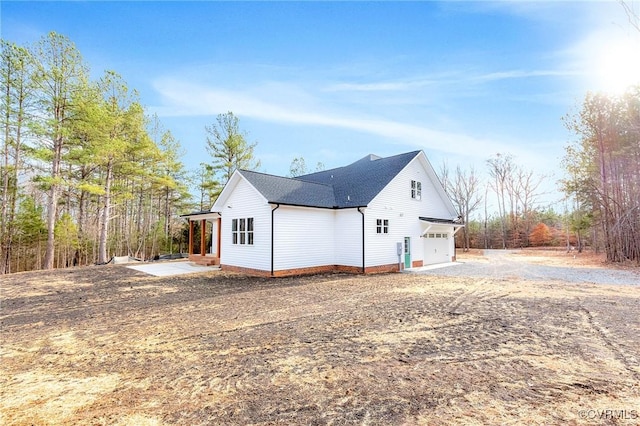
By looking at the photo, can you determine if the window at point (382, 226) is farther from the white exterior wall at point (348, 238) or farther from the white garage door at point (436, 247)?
the white garage door at point (436, 247)

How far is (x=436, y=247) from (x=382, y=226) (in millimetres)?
5460

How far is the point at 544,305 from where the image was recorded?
702cm

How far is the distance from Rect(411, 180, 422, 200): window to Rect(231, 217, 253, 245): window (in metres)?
8.73

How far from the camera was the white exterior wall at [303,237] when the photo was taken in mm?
12234

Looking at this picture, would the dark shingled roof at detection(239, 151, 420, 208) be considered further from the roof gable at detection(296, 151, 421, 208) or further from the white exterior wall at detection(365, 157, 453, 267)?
the white exterior wall at detection(365, 157, 453, 267)

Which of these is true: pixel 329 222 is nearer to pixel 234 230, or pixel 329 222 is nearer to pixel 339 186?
pixel 339 186

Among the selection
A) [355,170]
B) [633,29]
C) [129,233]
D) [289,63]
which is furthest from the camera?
[129,233]

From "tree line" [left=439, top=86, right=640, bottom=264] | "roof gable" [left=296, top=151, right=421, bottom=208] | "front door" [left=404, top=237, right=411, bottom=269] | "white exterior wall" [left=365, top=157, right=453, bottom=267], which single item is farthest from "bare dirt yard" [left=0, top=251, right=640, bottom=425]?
"tree line" [left=439, top=86, right=640, bottom=264]

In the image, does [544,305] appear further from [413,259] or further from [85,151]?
[85,151]

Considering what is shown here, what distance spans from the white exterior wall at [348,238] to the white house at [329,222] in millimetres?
46

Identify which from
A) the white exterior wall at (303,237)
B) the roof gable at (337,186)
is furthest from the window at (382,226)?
the white exterior wall at (303,237)

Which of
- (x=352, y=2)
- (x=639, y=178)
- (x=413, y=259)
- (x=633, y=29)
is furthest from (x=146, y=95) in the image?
(x=639, y=178)

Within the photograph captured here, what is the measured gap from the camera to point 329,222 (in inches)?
555

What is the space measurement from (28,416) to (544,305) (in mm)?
9147
